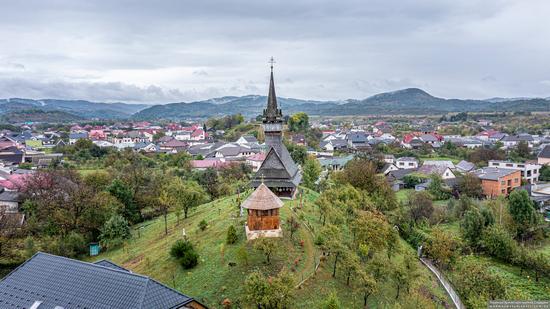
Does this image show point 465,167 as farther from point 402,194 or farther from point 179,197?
point 179,197

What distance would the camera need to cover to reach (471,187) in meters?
49.4

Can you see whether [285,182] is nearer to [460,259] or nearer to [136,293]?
[460,259]

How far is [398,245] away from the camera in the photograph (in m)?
25.6

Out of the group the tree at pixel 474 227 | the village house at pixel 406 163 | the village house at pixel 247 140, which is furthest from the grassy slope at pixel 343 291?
the village house at pixel 247 140

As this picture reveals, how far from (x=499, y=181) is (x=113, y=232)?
1677 inches

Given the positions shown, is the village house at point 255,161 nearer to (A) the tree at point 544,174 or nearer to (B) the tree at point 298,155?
(B) the tree at point 298,155

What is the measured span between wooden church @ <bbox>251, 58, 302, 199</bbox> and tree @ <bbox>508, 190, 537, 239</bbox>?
59.8ft

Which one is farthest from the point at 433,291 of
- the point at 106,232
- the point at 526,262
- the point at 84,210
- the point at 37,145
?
the point at 37,145

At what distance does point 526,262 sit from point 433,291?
30.9 ft

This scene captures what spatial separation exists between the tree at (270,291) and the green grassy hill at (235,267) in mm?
2139

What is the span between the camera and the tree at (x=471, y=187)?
163ft

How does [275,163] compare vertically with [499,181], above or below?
above

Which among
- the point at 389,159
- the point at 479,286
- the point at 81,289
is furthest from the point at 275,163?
the point at 389,159

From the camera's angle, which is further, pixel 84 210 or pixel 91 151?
pixel 91 151
